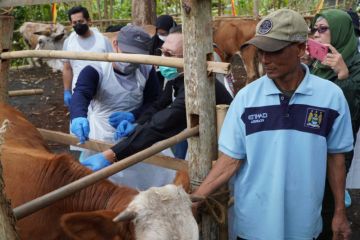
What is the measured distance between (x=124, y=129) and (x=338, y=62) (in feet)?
5.09

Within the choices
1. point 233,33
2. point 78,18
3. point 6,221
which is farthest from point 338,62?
point 233,33

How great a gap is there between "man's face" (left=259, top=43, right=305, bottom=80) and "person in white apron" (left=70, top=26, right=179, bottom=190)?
61.8 inches

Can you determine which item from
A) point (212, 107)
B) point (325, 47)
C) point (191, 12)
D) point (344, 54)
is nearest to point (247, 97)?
point (212, 107)

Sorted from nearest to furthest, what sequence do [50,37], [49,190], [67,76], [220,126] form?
[49,190], [220,126], [67,76], [50,37]

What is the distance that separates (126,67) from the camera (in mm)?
3850

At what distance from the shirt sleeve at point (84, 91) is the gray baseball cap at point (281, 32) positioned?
1.63m

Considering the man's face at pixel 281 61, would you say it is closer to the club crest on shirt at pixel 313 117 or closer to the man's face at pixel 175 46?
the club crest on shirt at pixel 313 117

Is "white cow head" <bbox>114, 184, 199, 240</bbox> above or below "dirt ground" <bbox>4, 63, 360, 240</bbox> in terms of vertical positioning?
above

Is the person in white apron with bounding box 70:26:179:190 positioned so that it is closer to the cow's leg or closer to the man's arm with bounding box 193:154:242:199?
the man's arm with bounding box 193:154:242:199

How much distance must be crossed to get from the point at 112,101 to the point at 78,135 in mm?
478

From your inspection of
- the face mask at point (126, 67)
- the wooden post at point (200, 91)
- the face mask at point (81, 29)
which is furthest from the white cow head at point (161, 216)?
the face mask at point (81, 29)

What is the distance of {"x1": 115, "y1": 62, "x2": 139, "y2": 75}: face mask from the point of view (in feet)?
12.6

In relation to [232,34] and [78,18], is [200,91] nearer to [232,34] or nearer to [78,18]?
[78,18]

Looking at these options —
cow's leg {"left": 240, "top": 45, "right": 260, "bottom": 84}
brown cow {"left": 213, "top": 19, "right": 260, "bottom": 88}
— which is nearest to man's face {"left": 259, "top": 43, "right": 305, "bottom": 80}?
cow's leg {"left": 240, "top": 45, "right": 260, "bottom": 84}
